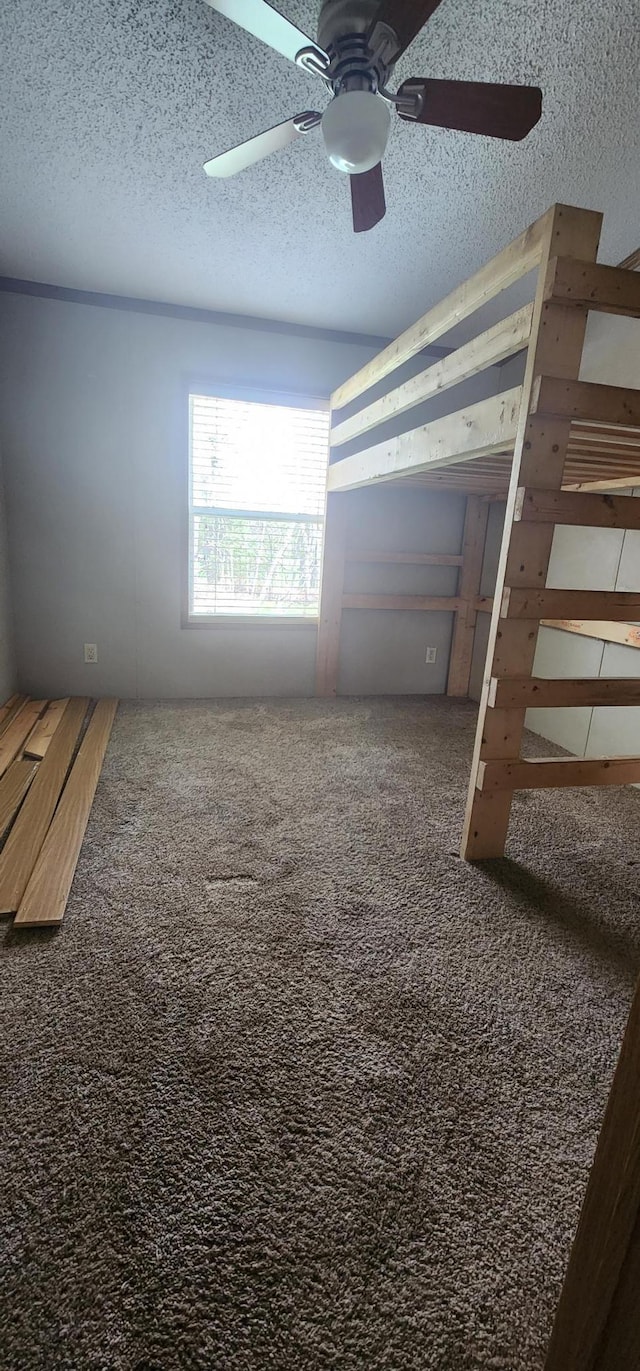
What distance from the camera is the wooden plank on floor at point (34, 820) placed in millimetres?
1708

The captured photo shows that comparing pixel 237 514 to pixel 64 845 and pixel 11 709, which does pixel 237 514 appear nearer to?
pixel 11 709

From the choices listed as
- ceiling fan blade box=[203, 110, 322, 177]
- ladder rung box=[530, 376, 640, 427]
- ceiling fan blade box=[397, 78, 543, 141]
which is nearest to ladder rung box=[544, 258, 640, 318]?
ladder rung box=[530, 376, 640, 427]

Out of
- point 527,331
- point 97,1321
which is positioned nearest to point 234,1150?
point 97,1321

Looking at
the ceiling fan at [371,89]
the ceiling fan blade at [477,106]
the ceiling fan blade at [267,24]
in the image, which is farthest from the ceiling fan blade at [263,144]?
the ceiling fan blade at [477,106]

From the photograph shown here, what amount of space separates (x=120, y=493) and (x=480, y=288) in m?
2.39

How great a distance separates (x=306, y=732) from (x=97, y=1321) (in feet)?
8.38

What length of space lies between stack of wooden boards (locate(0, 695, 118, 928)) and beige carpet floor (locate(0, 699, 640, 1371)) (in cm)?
8

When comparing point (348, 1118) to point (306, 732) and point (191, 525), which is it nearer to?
point (306, 732)

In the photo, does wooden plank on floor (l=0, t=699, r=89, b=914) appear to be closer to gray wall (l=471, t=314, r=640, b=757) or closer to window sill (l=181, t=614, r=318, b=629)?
window sill (l=181, t=614, r=318, b=629)

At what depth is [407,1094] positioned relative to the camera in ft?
3.69

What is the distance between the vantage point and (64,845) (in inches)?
75.7

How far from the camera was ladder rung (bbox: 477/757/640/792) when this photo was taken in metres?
1.93

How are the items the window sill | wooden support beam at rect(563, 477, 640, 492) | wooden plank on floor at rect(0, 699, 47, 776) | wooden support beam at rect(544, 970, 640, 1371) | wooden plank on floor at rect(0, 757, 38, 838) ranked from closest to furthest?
wooden support beam at rect(544, 970, 640, 1371)
wooden plank on floor at rect(0, 757, 38, 838)
wooden plank on floor at rect(0, 699, 47, 776)
wooden support beam at rect(563, 477, 640, 492)
the window sill

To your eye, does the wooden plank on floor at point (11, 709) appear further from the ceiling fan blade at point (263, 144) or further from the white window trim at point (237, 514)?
the ceiling fan blade at point (263, 144)
